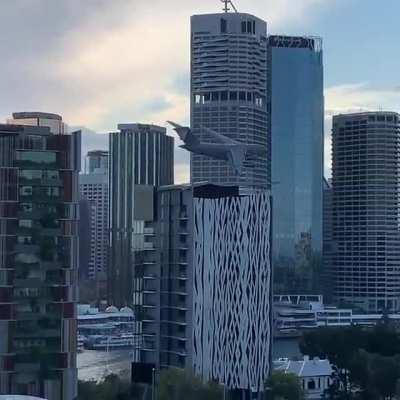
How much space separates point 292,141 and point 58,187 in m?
36.5

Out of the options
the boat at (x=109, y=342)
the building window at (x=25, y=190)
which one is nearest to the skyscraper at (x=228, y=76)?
the boat at (x=109, y=342)

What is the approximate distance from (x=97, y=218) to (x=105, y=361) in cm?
2411

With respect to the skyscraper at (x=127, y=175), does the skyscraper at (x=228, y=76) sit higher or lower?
higher

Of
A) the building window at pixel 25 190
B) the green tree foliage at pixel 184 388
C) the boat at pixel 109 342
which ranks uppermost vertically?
the building window at pixel 25 190

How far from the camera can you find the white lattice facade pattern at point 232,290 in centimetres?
1717

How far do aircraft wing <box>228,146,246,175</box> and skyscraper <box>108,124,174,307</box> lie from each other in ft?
66.9

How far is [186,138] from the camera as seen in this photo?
2316cm

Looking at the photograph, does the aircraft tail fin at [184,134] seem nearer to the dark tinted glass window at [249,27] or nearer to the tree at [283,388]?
the tree at [283,388]

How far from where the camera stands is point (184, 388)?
47.6 feet

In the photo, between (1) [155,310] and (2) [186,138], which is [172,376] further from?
(2) [186,138]

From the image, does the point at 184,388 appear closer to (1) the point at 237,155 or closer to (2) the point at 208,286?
(2) the point at 208,286

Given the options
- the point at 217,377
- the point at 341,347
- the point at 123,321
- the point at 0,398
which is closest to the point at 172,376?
the point at 217,377

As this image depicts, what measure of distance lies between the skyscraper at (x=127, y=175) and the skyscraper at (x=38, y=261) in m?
31.7

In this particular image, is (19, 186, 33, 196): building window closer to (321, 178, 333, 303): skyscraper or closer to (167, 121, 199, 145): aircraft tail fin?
(167, 121, 199, 145): aircraft tail fin
